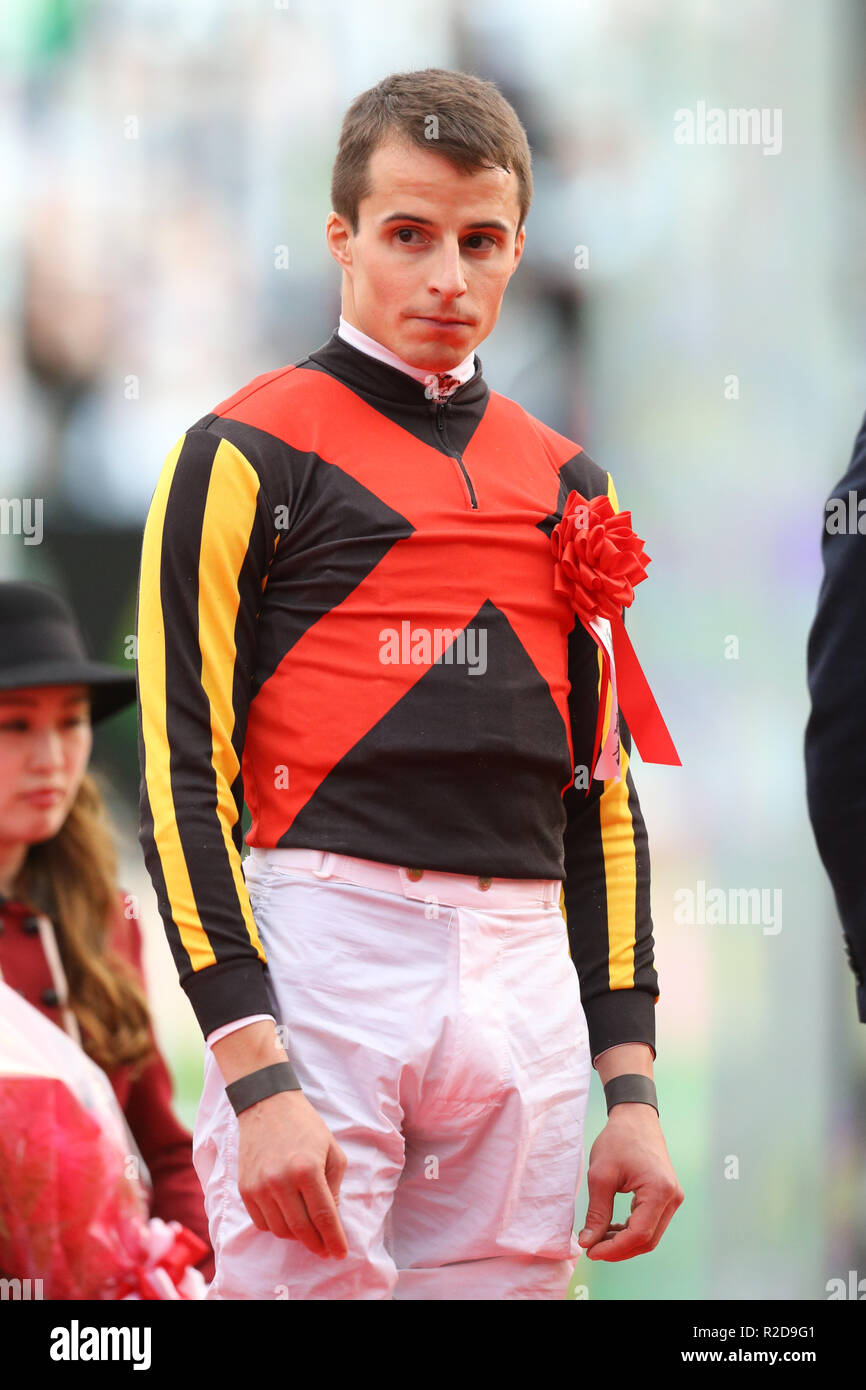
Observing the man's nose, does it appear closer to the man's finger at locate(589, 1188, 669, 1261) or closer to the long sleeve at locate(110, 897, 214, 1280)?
the man's finger at locate(589, 1188, 669, 1261)

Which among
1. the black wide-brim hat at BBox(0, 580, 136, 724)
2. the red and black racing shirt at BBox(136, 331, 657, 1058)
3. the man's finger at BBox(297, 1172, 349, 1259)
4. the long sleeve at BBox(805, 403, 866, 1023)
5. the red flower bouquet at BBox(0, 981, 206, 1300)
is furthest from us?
the black wide-brim hat at BBox(0, 580, 136, 724)

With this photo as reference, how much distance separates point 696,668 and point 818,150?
107 centimetres

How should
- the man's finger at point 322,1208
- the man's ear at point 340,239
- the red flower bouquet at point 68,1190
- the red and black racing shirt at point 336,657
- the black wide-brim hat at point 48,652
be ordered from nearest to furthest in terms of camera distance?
the man's finger at point 322,1208
the red and black racing shirt at point 336,657
the man's ear at point 340,239
the red flower bouquet at point 68,1190
the black wide-brim hat at point 48,652

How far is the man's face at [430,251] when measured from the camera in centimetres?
173

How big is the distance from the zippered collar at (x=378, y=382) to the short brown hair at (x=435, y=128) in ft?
0.45

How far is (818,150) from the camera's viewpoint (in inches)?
132

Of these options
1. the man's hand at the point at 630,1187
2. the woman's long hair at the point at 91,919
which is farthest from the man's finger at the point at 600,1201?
the woman's long hair at the point at 91,919

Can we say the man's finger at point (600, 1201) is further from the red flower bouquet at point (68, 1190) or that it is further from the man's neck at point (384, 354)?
the red flower bouquet at point (68, 1190)

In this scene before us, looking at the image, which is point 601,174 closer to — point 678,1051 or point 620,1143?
point 678,1051

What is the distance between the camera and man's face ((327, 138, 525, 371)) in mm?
1728

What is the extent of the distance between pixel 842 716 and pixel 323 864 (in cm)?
55

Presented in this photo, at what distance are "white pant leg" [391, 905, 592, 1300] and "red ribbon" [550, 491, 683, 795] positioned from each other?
10.4 inches

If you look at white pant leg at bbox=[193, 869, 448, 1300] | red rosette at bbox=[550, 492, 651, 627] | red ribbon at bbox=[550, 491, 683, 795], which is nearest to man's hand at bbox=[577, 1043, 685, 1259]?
white pant leg at bbox=[193, 869, 448, 1300]

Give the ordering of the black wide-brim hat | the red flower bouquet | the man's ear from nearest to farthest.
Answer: the man's ear → the red flower bouquet → the black wide-brim hat
